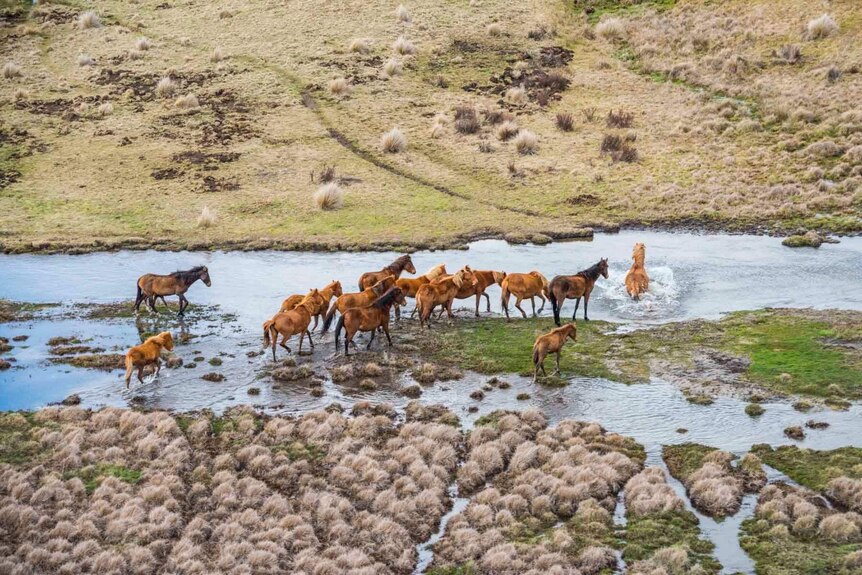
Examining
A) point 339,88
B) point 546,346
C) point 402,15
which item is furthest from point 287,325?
point 402,15

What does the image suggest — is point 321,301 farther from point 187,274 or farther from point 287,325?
point 187,274

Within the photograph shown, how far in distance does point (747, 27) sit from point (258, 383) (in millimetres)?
47086

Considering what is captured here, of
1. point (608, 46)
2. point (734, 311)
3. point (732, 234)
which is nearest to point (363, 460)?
point (734, 311)

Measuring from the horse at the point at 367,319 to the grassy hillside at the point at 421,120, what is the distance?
34.4ft

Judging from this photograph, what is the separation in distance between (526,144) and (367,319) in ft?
78.7

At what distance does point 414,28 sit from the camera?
6166cm

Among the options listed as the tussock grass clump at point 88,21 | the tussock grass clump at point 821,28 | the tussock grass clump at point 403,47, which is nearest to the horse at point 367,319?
the tussock grass clump at point 403,47

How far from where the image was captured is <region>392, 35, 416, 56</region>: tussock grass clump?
57.6 m

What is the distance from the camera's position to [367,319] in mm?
23375

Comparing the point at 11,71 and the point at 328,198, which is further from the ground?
the point at 11,71

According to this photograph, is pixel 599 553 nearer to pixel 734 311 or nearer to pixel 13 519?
pixel 13 519

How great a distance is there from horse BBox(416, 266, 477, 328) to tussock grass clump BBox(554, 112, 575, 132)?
23.5 m

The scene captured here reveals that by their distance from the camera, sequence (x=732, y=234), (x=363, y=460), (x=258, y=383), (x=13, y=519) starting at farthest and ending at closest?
(x=732, y=234) → (x=258, y=383) → (x=363, y=460) → (x=13, y=519)

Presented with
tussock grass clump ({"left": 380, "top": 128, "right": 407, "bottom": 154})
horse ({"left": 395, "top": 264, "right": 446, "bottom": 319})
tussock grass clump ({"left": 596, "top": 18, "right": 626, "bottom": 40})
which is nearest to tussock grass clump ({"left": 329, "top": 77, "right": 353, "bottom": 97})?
tussock grass clump ({"left": 380, "top": 128, "right": 407, "bottom": 154})
